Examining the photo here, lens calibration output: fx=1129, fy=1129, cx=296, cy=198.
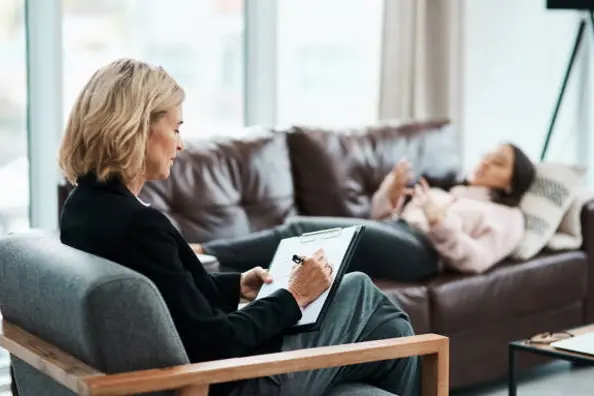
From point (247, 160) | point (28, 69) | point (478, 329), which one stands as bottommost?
point (478, 329)

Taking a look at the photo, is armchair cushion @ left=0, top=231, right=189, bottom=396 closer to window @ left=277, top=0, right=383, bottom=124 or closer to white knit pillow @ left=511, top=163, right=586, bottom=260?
white knit pillow @ left=511, top=163, right=586, bottom=260

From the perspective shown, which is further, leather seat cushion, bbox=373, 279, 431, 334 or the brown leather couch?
the brown leather couch

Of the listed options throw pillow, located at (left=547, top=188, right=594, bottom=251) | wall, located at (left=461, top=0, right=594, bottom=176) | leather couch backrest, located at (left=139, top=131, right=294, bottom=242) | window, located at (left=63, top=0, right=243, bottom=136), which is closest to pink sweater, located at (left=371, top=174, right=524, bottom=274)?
throw pillow, located at (left=547, top=188, right=594, bottom=251)

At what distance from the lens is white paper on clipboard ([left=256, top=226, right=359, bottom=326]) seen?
253 cm

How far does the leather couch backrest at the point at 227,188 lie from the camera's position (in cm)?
385

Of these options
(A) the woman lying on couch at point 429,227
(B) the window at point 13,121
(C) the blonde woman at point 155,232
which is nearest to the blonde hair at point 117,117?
(C) the blonde woman at point 155,232

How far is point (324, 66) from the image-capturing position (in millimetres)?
5504

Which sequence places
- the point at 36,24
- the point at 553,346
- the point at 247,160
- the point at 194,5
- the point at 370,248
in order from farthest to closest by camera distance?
the point at 194,5, the point at 36,24, the point at 247,160, the point at 370,248, the point at 553,346

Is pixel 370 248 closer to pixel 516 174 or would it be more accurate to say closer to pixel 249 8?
pixel 516 174

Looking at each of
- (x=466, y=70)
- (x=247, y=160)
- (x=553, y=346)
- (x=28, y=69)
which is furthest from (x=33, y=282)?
(x=466, y=70)

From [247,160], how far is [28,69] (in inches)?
43.2

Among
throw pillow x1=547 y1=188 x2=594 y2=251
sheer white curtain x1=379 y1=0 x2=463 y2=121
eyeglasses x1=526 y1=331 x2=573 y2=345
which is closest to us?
eyeglasses x1=526 y1=331 x2=573 y2=345

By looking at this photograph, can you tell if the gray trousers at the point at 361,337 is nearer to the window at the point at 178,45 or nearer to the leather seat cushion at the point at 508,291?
the leather seat cushion at the point at 508,291

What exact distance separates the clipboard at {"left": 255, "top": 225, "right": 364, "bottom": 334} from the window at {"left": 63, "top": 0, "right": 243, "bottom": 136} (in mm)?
2061
